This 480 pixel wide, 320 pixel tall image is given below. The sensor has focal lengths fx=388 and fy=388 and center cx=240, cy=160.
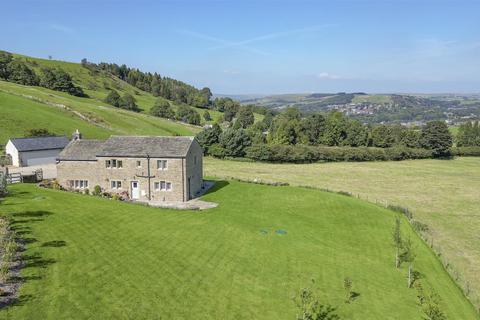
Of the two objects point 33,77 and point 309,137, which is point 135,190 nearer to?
point 309,137

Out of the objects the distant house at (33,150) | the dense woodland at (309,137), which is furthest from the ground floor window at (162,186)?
the dense woodland at (309,137)

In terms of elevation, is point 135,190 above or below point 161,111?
below

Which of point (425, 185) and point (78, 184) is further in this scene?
point (425, 185)

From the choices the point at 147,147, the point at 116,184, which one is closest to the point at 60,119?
the point at 116,184

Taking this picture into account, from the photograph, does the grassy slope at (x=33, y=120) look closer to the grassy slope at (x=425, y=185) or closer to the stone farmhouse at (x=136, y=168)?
the grassy slope at (x=425, y=185)

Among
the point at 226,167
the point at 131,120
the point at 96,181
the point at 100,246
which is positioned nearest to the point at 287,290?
the point at 100,246

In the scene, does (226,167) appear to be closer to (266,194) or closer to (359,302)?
(266,194)

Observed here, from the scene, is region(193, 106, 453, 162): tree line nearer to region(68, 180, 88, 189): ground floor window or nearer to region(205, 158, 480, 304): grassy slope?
region(205, 158, 480, 304): grassy slope
